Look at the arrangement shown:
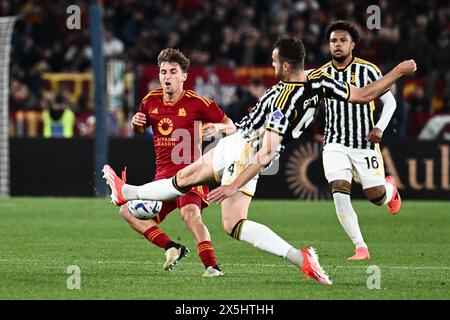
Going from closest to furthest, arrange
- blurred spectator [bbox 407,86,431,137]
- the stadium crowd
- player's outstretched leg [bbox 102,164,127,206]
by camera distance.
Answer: player's outstretched leg [bbox 102,164,127,206] → blurred spectator [bbox 407,86,431,137] → the stadium crowd

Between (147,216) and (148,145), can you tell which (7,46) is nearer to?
(148,145)

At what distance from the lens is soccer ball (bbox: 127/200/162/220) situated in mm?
10272

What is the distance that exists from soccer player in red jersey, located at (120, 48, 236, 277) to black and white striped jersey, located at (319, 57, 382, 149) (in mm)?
1859

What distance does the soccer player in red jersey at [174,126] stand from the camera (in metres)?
10.3

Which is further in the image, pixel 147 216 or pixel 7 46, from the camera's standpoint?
pixel 7 46

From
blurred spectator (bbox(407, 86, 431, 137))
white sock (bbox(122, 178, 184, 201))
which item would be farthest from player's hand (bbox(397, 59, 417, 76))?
blurred spectator (bbox(407, 86, 431, 137))

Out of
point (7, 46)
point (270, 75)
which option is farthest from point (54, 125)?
point (270, 75)

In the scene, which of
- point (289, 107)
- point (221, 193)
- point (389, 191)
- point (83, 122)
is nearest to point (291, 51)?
point (289, 107)

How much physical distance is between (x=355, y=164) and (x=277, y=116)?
10.4 ft

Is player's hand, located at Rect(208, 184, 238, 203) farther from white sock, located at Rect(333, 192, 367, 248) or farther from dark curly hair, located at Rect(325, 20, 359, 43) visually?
dark curly hair, located at Rect(325, 20, 359, 43)

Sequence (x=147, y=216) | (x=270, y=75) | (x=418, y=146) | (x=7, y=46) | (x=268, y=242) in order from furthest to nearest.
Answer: (x=270, y=75) < (x=7, y=46) < (x=418, y=146) < (x=147, y=216) < (x=268, y=242)

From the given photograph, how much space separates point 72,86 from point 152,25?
2948mm

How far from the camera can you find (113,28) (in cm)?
→ 2677

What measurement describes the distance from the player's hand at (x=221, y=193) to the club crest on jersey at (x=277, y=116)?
2.31ft
